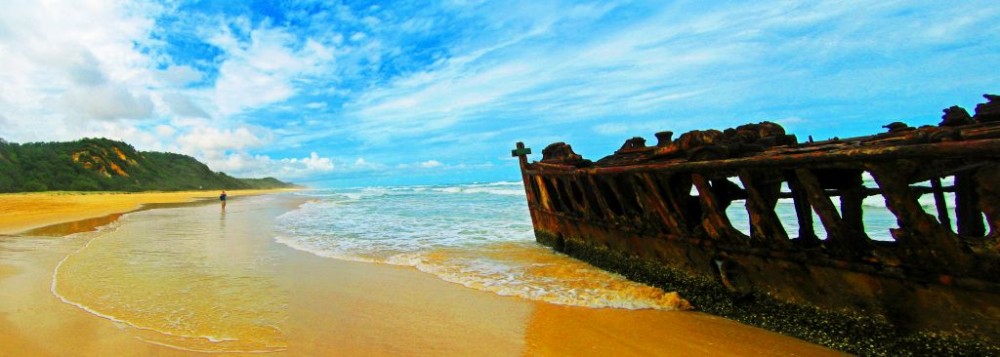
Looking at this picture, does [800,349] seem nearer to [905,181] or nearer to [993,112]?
[905,181]

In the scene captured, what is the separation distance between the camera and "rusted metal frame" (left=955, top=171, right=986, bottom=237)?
441 centimetres

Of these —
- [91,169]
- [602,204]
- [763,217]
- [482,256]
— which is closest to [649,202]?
[602,204]

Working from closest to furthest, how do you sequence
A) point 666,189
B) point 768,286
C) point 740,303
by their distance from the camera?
1. point 768,286
2. point 740,303
3. point 666,189

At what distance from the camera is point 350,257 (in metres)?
9.02

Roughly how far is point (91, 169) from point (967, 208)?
222ft

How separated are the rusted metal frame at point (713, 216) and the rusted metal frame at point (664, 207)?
0.38 m

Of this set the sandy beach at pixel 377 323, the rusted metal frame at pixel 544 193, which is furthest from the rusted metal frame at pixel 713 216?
the rusted metal frame at pixel 544 193

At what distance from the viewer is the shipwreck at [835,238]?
3139mm

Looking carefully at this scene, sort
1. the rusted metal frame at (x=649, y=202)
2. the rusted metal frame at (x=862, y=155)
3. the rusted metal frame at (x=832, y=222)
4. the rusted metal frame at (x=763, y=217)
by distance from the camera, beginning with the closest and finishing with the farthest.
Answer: the rusted metal frame at (x=862, y=155)
the rusted metal frame at (x=832, y=222)
the rusted metal frame at (x=763, y=217)
the rusted metal frame at (x=649, y=202)

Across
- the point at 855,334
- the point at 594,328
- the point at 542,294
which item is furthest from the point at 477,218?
the point at 855,334

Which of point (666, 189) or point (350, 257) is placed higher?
point (666, 189)

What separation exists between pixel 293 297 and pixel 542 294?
2.97m

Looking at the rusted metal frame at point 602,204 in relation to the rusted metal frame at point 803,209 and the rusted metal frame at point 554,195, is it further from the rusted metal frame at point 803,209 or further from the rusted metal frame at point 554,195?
the rusted metal frame at point 803,209

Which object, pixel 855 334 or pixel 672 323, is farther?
pixel 672 323
